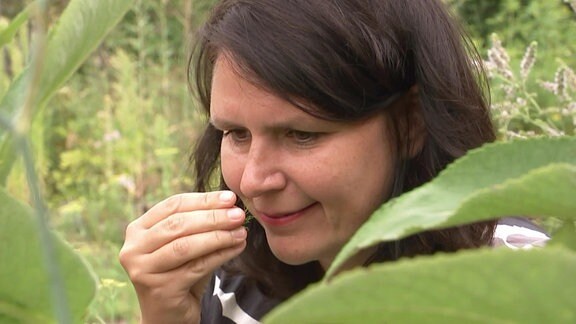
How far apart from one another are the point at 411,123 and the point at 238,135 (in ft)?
0.99

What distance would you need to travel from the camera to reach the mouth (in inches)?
52.2

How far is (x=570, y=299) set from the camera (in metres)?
0.29

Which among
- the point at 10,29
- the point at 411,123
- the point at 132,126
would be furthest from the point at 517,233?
the point at 132,126

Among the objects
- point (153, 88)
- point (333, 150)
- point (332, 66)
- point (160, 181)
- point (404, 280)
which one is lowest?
point (160, 181)

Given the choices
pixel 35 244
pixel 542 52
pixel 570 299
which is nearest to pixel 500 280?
pixel 570 299

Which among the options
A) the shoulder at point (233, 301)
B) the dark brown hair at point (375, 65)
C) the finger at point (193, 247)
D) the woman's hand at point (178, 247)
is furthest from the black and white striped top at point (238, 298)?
the finger at point (193, 247)

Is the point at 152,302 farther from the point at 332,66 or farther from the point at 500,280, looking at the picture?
the point at 500,280

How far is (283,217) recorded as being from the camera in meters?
1.33

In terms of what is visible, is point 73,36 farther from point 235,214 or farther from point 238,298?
point 238,298

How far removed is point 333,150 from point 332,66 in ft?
0.42

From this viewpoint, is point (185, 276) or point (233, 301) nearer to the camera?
point (185, 276)

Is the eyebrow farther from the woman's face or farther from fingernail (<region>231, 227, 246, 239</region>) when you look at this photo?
fingernail (<region>231, 227, 246, 239</region>)

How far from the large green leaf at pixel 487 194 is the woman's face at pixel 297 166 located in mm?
875

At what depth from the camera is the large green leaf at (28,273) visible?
1.35 ft
